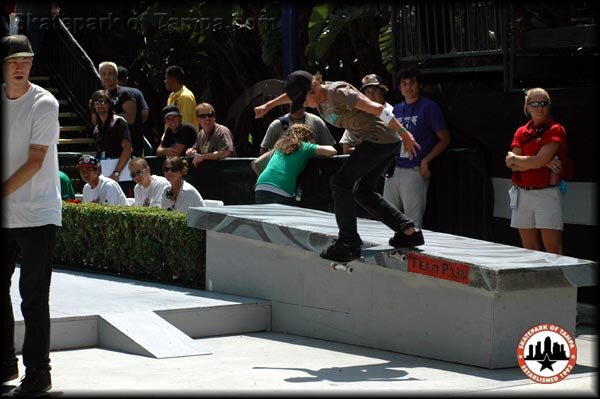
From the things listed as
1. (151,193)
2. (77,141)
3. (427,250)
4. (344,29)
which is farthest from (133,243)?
(344,29)

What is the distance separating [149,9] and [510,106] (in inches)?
487

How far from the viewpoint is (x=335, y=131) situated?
64.2 ft

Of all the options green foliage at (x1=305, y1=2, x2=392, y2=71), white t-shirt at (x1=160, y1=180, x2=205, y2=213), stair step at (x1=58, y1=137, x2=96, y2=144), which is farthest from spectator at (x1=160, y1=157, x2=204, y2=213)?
stair step at (x1=58, y1=137, x2=96, y2=144)

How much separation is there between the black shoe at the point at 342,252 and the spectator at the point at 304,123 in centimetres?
328

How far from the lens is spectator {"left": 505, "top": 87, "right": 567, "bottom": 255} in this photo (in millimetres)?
10023

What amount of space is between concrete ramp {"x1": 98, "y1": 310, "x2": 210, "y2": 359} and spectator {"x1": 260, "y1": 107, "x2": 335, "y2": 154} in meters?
3.50

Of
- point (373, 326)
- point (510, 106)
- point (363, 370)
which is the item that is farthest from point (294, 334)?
point (510, 106)

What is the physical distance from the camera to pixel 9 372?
7.54 meters

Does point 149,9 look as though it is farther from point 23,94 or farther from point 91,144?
point 23,94

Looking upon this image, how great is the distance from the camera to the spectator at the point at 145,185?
1273 centimetres

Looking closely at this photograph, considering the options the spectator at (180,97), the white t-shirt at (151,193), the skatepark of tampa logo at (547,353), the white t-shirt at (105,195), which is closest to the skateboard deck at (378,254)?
the skatepark of tampa logo at (547,353)

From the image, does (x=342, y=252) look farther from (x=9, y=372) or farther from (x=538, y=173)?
(x=9, y=372)

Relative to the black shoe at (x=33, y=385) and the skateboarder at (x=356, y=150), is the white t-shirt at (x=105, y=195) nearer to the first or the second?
the skateboarder at (x=356, y=150)

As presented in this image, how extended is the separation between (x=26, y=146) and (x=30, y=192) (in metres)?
0.28
